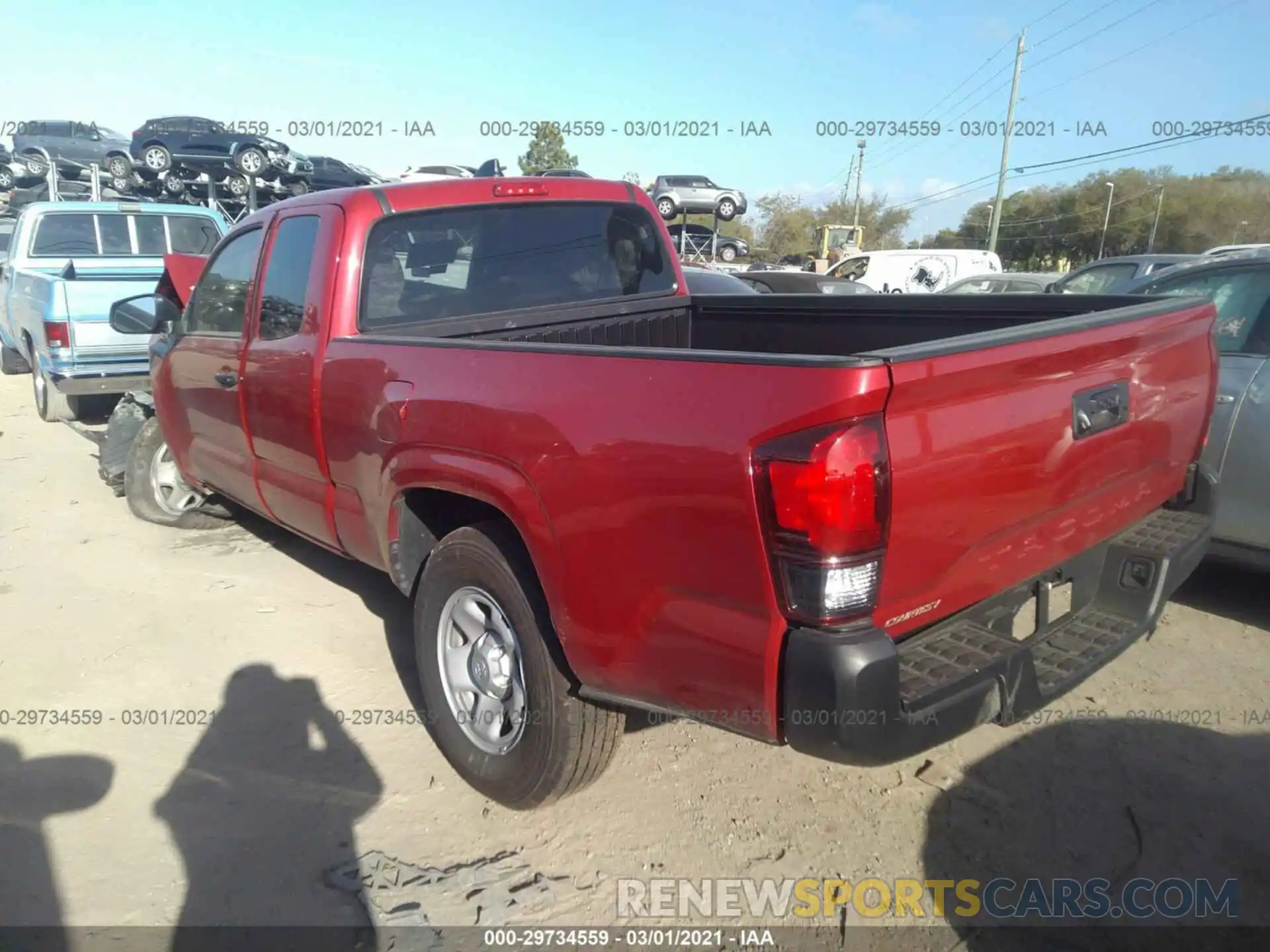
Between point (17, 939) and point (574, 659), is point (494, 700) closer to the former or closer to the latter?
point (574, 659)

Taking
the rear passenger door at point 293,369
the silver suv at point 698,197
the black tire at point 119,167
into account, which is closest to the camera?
the rear passenger door at point 293,369

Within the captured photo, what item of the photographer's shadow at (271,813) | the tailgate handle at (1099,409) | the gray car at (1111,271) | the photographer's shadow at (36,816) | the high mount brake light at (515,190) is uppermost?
the high mount brake light at (515,190)

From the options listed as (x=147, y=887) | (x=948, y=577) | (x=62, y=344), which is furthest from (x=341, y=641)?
(x=62, y=344)

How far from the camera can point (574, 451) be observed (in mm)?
2318

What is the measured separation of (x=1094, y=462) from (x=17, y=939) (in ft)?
10.7

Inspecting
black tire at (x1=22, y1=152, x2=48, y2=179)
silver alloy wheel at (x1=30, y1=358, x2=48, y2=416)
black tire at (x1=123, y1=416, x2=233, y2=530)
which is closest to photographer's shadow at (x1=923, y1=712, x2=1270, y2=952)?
black tire at (x1=123, y1=416, x2=233, y2=530)

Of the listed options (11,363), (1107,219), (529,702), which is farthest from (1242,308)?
(1107,219)

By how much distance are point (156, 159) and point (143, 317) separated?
507 inches

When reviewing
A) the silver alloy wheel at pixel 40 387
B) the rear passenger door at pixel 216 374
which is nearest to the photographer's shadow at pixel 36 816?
the rear passenger door at pixel 216 374

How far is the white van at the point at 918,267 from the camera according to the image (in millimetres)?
17250

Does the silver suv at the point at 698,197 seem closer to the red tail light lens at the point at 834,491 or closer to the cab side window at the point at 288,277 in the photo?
the cab side window at the point at 288,277

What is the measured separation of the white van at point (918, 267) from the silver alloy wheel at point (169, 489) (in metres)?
13.6

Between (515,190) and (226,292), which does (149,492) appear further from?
(515,190)

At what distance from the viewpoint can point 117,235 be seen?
9359mm
